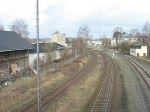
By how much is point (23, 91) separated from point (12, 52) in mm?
18202

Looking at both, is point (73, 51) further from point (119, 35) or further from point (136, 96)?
point (119, 35)

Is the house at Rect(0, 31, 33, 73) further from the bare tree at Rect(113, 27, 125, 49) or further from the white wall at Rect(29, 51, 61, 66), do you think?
the bare tree at Rect(113, 27, 125, 49)

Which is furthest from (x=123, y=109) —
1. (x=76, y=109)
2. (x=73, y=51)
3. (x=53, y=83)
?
(x=73, y=51)

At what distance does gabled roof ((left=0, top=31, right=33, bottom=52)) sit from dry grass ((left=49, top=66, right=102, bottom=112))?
14.7 m

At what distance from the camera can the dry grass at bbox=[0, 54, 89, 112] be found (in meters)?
25.2

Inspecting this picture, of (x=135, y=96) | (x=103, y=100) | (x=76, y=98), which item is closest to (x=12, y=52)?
(x=76, y=98)

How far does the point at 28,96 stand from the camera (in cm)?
2878

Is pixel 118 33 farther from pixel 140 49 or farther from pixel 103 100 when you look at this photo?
pixel 103 100

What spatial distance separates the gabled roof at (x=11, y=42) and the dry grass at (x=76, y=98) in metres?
14.7

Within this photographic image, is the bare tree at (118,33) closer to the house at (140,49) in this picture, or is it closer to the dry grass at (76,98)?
the house at (140,49)

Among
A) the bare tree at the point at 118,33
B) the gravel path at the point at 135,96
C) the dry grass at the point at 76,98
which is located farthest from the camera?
the bare tree at the point at 118,33

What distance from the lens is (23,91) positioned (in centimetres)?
3083

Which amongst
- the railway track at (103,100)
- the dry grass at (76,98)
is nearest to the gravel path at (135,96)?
the railway track at (103,100)

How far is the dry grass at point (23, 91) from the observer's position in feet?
82.6
